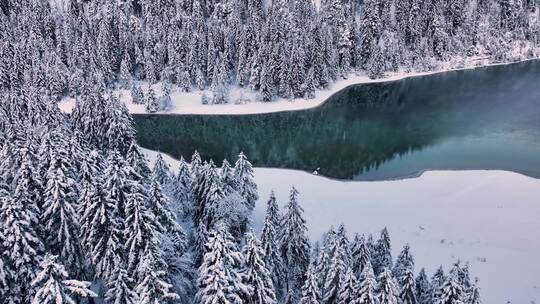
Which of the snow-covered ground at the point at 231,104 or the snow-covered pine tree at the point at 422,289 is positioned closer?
the snow-covered pine tree at the point at 422,289

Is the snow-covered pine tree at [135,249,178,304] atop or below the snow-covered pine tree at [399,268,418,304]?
atop

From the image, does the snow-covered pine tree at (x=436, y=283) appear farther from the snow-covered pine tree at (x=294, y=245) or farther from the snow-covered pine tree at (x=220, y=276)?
the snow-covered pine tree at (x=220, y=276)

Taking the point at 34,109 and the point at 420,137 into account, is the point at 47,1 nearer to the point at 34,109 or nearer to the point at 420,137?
the point at 34,109

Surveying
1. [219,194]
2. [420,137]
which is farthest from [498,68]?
[219,194]

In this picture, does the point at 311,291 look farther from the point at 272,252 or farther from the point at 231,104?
the point at 231,104

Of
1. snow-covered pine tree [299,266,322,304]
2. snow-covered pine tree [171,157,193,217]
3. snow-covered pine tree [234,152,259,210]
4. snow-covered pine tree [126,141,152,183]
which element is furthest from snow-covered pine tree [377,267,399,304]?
snow-covered pine tree [126,141,152,183]

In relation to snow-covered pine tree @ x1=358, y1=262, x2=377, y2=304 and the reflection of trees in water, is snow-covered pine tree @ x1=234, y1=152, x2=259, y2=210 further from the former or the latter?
snow-covered pine tree @ x1=358, y1=262, x2=377, y2=304

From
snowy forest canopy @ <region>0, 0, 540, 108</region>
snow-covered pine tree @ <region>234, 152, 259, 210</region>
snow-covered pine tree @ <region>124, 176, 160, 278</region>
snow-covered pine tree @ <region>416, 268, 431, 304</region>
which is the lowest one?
snow-covered pine tree @ <region>416, 268, 431, 304</region>

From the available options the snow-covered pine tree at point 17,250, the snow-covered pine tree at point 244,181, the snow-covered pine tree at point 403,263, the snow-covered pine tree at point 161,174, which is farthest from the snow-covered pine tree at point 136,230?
the snow-covered pine tree at point 244,181
